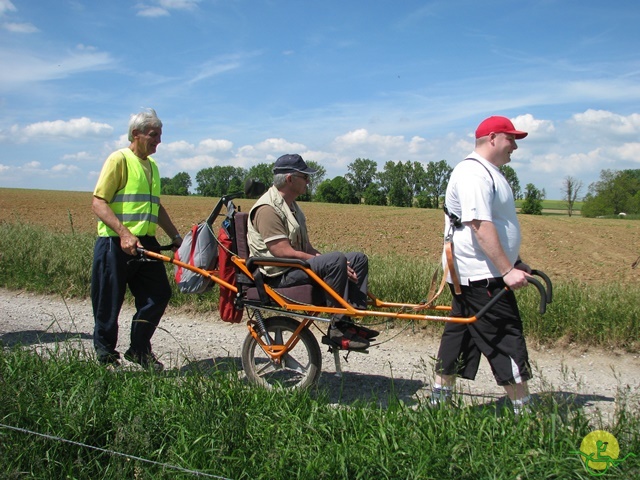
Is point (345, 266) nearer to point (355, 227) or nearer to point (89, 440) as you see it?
point (89, 440)

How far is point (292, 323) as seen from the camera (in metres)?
4.50

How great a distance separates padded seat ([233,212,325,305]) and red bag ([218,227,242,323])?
12 cm

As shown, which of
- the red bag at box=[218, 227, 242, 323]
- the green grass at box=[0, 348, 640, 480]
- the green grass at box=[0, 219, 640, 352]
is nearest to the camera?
the green grass at box=[0, 348, 640, 480]

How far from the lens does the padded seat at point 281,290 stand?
422cm

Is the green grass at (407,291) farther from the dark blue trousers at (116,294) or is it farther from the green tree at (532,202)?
the green tree at (532,202)

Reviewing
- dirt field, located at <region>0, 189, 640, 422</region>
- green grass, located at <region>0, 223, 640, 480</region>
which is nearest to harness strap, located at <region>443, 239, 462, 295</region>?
dirt field, located at <region>0, 189, 640, 422</region>

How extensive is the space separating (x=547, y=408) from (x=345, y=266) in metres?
1.68

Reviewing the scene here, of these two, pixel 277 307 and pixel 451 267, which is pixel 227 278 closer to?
pixel 277 307

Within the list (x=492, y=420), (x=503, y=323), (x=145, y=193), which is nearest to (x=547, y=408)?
(x=492, y=420)

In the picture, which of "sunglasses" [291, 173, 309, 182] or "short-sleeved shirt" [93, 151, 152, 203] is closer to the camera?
"sunglasses" [291, 173, 309, 182]

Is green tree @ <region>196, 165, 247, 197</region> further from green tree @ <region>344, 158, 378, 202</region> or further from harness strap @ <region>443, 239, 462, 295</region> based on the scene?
harness strap @ <region>443, 239, 462, 295</region>

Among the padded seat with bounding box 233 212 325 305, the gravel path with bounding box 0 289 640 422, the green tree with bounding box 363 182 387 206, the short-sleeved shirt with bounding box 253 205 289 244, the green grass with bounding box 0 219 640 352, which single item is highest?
the green tree with bounding box 363 182 387 206

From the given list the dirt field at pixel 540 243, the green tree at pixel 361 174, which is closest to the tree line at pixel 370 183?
the green tree at pixel 361 174

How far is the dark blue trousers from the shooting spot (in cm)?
475
